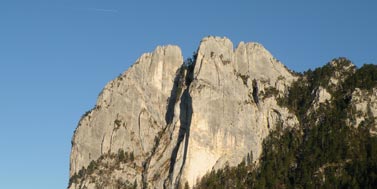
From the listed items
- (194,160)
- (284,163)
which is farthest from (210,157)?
(284,163)

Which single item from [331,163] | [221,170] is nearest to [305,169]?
[331,163]

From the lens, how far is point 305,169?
19112cm

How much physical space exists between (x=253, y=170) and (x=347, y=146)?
21250 millimetres

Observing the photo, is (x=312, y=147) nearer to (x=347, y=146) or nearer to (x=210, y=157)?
(x=347, y=146)

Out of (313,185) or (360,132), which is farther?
(360,132)

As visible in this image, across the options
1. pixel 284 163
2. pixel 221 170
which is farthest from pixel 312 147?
pixel 221 170

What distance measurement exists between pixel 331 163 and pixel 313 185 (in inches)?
316

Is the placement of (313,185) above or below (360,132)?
below

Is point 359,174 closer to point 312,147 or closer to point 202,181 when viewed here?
point 312,147

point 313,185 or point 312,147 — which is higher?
point 312,147

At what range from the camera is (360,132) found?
654ft

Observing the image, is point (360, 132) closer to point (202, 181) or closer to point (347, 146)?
point (347, 146)

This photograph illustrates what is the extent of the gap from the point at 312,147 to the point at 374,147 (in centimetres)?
1423

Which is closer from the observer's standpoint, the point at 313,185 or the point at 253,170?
the point at 313,185
